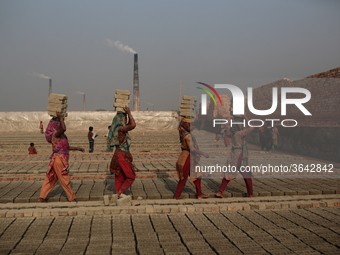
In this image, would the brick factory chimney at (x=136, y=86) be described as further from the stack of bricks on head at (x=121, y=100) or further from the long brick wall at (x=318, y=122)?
the stack of bricks on head at (x=121, y=100)

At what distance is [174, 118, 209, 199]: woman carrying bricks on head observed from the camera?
6.55m

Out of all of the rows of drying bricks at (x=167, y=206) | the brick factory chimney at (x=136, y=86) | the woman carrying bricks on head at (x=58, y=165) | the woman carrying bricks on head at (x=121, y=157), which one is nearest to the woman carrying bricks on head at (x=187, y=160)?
the rows of drying bricks at (x=167, y=206)

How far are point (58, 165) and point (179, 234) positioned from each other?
106 inches

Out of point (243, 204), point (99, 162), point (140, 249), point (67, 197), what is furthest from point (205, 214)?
point (99, 162)

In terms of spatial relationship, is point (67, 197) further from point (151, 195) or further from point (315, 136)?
point (315, 136)

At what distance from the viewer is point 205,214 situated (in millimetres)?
5680

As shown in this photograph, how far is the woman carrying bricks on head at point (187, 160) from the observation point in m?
6.55

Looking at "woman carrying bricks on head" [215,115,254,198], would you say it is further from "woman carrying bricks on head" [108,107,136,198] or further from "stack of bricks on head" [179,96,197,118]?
"woman carrying bricks on head" [108,107,136,198]

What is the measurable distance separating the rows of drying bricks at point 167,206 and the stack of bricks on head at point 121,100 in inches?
66.6

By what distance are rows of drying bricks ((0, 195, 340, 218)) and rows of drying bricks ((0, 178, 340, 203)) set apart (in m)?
0.32

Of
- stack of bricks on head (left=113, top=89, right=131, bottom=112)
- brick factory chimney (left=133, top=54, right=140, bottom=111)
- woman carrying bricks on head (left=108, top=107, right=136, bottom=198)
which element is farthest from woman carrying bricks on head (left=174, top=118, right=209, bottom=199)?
brick factory chimney (left=133, top=54, right=140, bottom=111)

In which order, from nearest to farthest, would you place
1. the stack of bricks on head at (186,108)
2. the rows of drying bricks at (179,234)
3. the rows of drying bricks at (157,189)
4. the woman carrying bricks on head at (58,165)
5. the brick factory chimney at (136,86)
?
1. the rows of drying bricks at (179,234)
2. the woman carrying bricks on head at (58,165)
3. the rows of drying bricks at (157,189)
4. the stack of bricks on head at (186,108)
5. the brick factory chimney at (136,86)

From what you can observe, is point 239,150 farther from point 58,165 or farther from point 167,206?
point 58,165

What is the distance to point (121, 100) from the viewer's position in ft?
22.7
